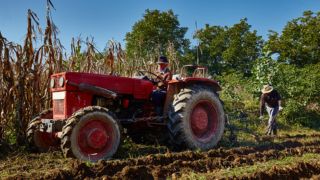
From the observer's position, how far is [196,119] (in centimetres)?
755

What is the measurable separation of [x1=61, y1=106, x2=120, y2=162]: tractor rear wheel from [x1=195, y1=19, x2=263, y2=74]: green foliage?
3220cm

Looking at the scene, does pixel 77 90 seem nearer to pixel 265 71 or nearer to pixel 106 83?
pixel 106 83

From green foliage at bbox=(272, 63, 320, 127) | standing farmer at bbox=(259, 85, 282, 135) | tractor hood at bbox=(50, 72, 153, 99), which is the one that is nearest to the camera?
tractor hood at bbox=(50, 72, 153, 99)

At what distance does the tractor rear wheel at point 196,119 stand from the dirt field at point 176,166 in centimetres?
60

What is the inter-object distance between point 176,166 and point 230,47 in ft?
113

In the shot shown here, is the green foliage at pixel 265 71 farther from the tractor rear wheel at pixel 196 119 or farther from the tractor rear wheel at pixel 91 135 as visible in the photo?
the tractor rear wheel at pixel 91 135

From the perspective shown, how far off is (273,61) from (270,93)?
15.2 ft

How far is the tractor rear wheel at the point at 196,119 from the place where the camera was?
23.2 feet

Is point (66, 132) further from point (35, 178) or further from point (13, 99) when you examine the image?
point (13, 99)

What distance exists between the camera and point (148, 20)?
34531 millimetres

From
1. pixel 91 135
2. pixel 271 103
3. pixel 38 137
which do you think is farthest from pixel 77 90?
pixel 271 103

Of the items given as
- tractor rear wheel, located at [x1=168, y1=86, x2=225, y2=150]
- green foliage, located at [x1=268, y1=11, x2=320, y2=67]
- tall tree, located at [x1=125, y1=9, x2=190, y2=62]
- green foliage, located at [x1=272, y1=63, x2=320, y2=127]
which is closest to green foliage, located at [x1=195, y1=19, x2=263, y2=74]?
tall tree, located at [x1=125, y1=9, x2=190, y2=62]

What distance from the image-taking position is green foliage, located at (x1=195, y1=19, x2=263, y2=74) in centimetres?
3862

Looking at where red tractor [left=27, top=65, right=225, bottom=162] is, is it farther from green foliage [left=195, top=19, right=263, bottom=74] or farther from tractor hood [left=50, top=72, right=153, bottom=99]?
green foliage [left=195, top=19, right=263, bottom=74]
